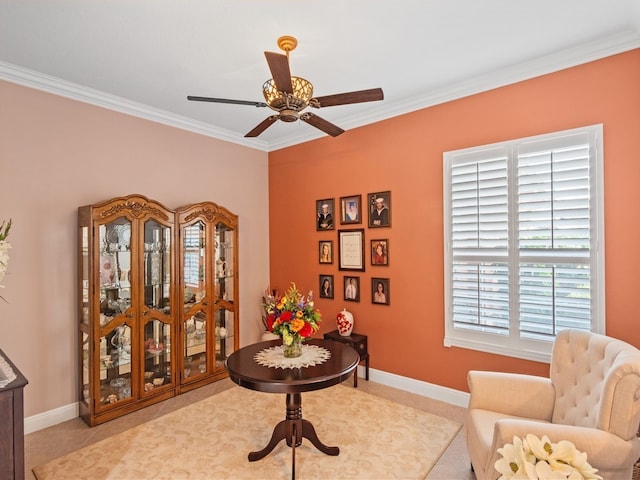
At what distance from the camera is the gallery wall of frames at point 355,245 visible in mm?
3789

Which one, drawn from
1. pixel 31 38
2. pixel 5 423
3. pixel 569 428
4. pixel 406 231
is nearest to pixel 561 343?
pixel 569 428

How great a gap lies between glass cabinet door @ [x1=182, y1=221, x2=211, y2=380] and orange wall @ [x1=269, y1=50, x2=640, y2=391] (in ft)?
3.91

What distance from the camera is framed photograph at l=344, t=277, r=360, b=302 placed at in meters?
4.01

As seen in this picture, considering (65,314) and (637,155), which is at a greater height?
(637,155)

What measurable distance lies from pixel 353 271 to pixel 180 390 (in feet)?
7.08

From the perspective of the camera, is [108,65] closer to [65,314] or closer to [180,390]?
[65,314]

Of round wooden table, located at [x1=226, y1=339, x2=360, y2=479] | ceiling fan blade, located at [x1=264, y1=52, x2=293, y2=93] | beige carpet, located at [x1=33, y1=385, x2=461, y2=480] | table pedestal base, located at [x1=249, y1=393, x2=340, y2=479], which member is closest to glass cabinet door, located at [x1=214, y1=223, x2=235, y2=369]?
beige carpet, located at [x1=33, y1=385, x2=461, y2=480]

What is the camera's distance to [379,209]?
12.5ft

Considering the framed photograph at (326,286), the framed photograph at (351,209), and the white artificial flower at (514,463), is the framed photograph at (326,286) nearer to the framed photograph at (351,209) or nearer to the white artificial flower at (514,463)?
the framed photograph at (351,209)

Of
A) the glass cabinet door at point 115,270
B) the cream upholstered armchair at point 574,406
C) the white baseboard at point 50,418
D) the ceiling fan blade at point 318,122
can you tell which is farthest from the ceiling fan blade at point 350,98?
the white baseboard at point 50,418

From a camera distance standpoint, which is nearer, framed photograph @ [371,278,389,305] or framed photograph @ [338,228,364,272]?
framed photograph @ [371,278,389,305]

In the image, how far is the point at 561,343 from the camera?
231 centimetres

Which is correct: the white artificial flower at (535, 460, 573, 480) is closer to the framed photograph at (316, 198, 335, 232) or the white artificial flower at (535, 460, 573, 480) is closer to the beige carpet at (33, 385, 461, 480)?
the beige carpet at (33, 385, 461, 480)

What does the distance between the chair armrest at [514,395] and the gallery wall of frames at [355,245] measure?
1541mm
